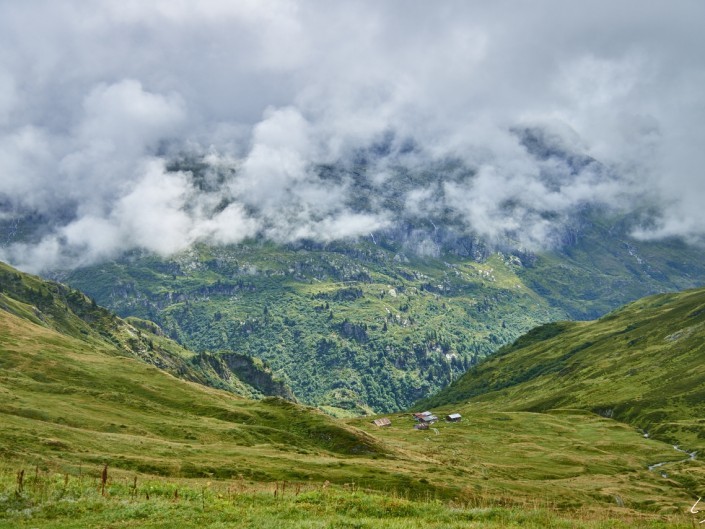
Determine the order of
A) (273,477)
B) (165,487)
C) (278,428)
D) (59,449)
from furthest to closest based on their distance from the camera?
(278,428) < (273,477) < (59,449) < (165,487)

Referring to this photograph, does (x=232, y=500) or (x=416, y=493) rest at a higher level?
(x=232, y=500)

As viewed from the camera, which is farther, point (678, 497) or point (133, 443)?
point (678, 497)

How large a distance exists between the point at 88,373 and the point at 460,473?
12548 centimetres

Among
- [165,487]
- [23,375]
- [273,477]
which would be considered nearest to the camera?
[165,487]

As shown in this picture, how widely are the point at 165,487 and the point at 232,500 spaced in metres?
6.59

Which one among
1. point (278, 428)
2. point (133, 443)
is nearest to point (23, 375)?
point (278, 428)

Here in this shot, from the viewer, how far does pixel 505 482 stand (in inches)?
4717

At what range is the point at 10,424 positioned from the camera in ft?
309

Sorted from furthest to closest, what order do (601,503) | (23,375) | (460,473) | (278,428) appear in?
(23,375)
(278,428)
(460,473)
(601,503)

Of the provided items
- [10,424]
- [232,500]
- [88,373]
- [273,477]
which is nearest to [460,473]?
[273,477]

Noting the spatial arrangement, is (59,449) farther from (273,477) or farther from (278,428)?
(278,428)

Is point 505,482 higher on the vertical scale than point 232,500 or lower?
lower

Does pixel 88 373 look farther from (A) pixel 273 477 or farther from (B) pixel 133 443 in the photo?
(A) pixel 273 477

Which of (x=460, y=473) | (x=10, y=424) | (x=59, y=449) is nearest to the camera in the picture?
(x=59, y=449)
